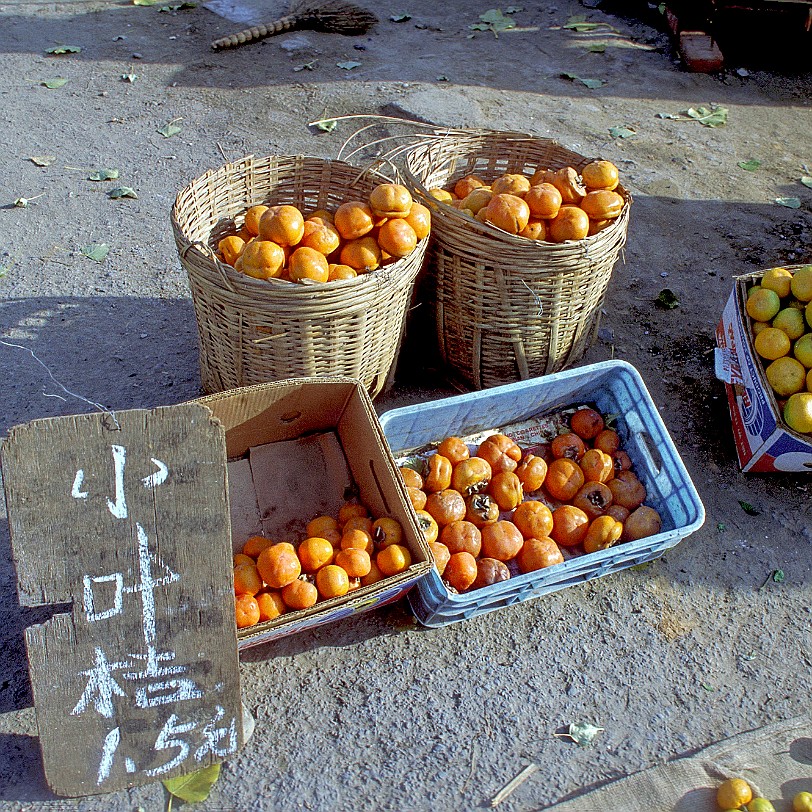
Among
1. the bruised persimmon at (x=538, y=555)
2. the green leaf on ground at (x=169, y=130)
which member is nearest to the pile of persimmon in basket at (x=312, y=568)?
the bruised persimmon at (x=538, y=555)

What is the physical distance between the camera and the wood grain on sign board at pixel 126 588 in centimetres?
196

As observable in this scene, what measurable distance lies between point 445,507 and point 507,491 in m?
0.30

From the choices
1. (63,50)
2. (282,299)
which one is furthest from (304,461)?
(63,50)

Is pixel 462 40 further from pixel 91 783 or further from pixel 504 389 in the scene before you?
pixel 91 783

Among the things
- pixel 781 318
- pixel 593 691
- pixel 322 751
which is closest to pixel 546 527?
pixel 593 691

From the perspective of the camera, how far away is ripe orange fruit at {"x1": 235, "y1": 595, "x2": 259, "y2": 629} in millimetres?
2383

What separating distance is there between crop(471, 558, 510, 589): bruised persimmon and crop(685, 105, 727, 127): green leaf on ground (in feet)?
16.5

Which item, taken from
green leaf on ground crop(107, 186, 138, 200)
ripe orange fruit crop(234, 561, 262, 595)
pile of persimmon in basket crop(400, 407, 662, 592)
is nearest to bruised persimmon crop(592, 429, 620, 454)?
pile of persimmon in basket crop(400, 407, 662, 592)

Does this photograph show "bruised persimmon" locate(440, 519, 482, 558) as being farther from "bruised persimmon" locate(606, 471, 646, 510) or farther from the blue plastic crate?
"bruised persimmon" locate(606, 471, 646, 510)

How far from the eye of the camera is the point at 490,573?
2811mm

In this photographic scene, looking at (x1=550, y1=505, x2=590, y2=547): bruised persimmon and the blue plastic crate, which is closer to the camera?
the blue plastic crate

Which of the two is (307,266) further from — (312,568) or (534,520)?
(534,520)

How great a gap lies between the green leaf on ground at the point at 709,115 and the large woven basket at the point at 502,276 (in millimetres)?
3210

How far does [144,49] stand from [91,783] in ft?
21.5
